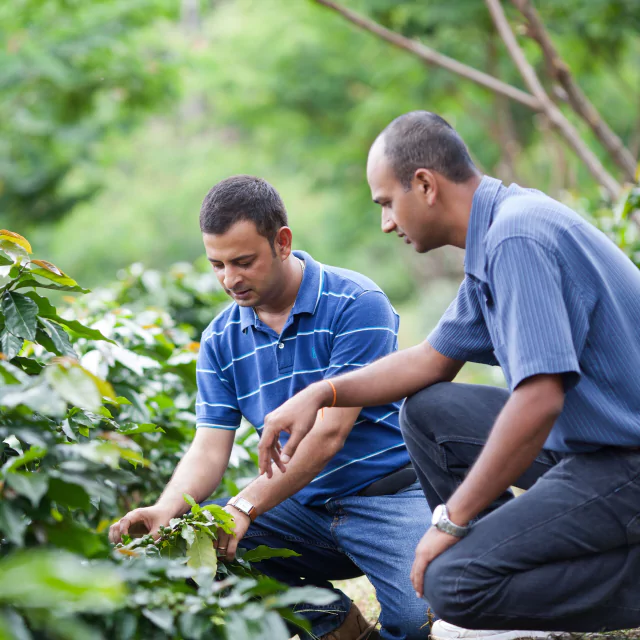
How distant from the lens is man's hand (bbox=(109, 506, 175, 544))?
2.64 m

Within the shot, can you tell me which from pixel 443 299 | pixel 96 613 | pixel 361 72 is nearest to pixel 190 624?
pixel 96 613

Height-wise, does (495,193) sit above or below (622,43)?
below

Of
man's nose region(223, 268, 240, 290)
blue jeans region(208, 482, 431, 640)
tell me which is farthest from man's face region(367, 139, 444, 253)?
blue jeans region(208, 482, 431, 640)

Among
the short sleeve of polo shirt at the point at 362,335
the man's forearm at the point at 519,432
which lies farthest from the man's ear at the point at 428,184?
the man's forearm at the point at 519,432

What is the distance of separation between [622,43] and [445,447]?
8.46 meters

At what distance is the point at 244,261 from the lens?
2990 mm

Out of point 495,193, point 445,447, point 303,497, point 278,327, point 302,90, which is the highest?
point 302,90

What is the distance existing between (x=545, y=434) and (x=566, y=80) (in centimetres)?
498

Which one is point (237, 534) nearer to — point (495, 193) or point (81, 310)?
point (495, 193)

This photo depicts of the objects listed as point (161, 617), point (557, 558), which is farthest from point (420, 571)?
point (161, 617)

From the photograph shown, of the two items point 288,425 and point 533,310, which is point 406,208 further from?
point 288,425

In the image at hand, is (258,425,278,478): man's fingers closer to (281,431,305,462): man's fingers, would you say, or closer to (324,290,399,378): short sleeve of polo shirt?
(281,431,305,462): man's fingers

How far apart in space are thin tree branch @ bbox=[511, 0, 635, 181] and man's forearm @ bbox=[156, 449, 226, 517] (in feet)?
14.5

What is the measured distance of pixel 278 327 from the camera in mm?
3125
